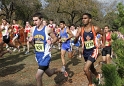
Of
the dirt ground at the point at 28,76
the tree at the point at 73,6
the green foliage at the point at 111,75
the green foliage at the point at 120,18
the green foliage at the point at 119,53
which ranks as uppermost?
the tree at the point at 73,6

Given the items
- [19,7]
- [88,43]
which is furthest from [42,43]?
[19,7]

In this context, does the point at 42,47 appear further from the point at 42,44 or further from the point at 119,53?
the point at 119,53

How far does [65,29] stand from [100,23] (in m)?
41.8

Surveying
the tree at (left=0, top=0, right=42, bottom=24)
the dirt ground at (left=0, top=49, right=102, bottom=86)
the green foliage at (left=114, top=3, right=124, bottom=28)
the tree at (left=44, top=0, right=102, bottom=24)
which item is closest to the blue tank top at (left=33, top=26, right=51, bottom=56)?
the dirt ground at (left=0, top=49, right=102, bottom=86)

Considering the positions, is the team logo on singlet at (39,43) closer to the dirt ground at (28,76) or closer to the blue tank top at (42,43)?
the blue tank top at (42,43)

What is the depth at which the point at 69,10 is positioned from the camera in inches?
1561

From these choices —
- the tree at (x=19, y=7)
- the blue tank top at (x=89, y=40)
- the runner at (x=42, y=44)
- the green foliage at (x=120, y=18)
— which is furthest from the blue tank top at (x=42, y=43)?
the tree at (x=19, y=7)

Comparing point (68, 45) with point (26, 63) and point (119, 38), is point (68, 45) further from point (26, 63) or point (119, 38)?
point (119, 38)

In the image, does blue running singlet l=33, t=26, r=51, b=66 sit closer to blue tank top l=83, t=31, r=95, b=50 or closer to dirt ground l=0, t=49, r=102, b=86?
blue tank top l=83, t=31, r=95, b=50

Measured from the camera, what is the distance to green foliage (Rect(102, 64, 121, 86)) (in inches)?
71.8

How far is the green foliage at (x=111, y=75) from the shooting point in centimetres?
182

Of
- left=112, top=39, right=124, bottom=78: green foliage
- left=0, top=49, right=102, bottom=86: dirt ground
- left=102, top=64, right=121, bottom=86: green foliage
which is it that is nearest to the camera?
left=102, top=64, right=121, bottom=86: green foliage

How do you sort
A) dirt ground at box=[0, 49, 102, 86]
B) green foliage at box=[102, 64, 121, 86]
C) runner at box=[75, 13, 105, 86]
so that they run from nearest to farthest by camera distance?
1. green foliage at box=[102, 64, 121, 86]
2. runner at box=[75, 13, 105, 86]
3. dirt ground at box=[0, 49, 102, 86]

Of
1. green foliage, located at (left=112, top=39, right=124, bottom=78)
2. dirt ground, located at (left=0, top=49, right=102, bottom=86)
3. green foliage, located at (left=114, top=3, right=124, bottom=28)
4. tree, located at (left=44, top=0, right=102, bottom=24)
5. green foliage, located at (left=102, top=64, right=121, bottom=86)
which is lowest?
dirt ground, located at (left=0, top=49, right=102, bottom=86)
